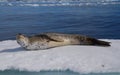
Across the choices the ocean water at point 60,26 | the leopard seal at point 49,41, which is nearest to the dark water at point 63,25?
the ocean water at point 60,26

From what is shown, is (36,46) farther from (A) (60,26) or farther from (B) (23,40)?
(A) (60,26)

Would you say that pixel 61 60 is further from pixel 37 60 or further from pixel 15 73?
pixel 15 73

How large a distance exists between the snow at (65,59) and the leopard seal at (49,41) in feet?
0.55

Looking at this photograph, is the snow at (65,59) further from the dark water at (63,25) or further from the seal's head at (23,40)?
the dark water at (63,25)

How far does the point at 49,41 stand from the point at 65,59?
3.40ft

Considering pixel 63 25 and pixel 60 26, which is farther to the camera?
pixel 63 25

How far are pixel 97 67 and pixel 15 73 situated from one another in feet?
4.62

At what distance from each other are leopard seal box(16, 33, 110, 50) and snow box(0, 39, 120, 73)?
0.17m

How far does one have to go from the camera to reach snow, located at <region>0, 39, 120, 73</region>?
615 centimetres

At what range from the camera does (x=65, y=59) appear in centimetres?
664

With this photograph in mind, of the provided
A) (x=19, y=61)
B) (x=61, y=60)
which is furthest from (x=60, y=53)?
(x=19, y=61)

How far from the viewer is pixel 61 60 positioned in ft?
21.6

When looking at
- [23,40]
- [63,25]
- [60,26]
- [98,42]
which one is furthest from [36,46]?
[63,25]

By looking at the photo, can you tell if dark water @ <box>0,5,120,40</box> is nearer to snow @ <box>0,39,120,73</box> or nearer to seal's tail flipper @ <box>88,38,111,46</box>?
seal's tail flipper @ <box>88,38,111,46</box>
